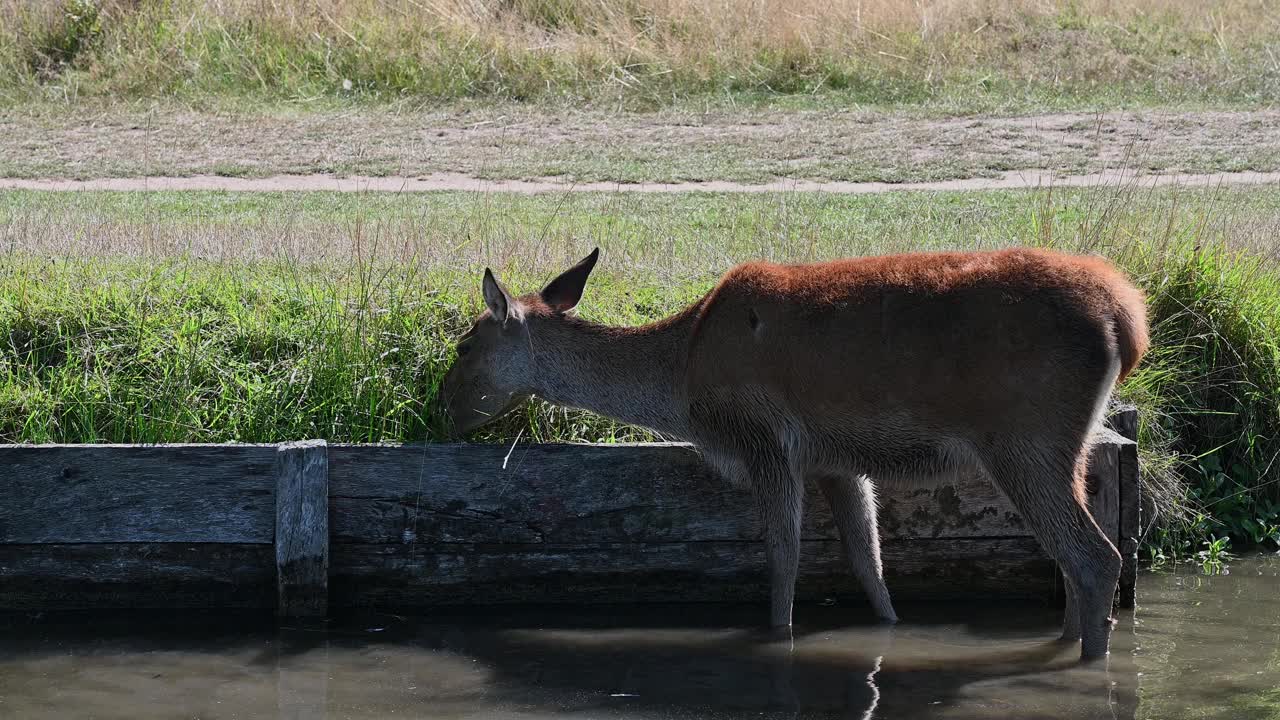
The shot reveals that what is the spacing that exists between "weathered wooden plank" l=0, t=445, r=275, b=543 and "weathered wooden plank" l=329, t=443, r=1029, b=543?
0.36 meters

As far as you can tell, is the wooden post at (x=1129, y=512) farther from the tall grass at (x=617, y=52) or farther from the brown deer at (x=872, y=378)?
the tall grass at (x=617, y=52)

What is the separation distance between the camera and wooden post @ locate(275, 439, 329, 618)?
21.7 feet

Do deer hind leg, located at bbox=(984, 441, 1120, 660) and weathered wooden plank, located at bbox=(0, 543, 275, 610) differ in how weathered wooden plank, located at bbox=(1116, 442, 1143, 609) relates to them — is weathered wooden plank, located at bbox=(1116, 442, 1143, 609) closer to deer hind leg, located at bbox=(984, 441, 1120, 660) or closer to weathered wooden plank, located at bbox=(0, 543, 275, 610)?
deer hind leg, located at bbox=(984, 441, 1120, 660)

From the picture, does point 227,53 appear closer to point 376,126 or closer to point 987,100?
point 376,126

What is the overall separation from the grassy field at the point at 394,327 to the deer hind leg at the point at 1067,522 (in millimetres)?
1509

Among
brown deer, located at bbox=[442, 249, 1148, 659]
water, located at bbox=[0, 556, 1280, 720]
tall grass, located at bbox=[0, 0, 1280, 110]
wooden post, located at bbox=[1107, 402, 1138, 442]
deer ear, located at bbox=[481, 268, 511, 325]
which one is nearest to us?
water, located at bbox=[0, 556, 1280, 720]

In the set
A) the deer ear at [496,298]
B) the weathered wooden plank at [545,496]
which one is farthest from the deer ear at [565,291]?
the weathered wooden plank at [545,496]

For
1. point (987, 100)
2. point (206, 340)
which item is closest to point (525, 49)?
point (987, 100)

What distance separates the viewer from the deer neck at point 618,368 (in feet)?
22.0

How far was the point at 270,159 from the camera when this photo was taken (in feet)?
49.2

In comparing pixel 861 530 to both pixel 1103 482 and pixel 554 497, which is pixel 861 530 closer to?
pixel 1103 482

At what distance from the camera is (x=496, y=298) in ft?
21.8

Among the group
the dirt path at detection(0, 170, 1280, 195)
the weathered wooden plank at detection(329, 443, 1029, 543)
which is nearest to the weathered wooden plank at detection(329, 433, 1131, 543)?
the weathered wooden plank at detection(329, 443, 1029, 543)

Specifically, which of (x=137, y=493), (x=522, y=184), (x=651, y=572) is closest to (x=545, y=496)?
(x=651, y=572)
